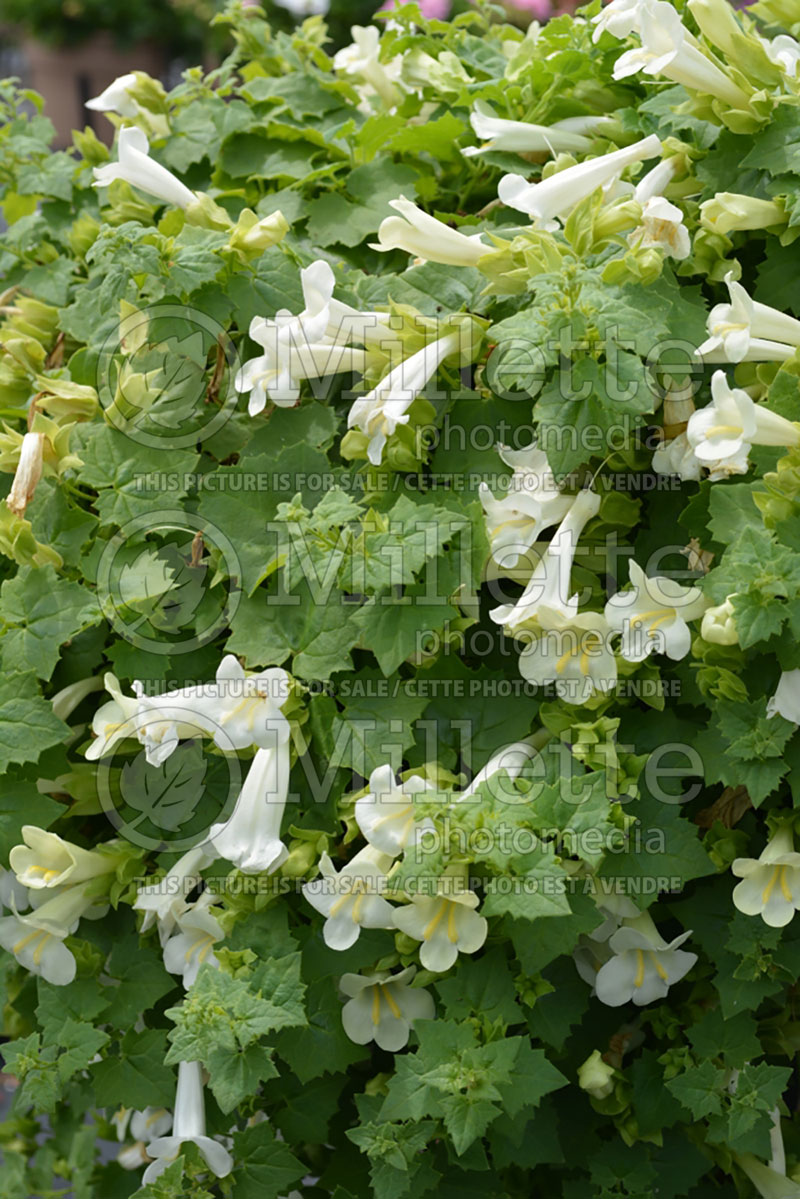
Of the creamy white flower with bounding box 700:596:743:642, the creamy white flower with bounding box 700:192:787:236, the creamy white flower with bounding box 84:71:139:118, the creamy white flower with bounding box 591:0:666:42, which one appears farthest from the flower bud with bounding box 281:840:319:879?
the creamy white flower with bounding box 84:71:139:118

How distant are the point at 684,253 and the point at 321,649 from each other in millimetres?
410

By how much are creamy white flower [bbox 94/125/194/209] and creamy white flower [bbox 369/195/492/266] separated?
0.24 m

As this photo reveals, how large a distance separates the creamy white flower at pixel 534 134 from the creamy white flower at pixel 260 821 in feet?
1.91

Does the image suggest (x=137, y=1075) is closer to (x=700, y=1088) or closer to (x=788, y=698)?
(x=700, y=1088)

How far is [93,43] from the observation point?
947 centimetres

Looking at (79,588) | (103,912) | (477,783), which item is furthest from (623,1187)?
(79,588)

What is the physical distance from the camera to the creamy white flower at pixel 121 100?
4.30 ft

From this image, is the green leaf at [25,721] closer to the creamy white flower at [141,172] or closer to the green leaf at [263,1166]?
the green leaf at [263,1166]

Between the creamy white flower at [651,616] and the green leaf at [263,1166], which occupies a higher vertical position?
the creamy white flower at [651,616]

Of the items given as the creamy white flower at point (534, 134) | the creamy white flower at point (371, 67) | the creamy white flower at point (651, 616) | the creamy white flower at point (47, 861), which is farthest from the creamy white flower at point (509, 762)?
the creamy white flower at point (371, 67)

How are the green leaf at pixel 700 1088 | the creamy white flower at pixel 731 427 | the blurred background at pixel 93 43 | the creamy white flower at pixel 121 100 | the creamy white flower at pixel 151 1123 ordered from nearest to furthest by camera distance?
the creamy white flower at pixel 731 427 < the green leaf at pixel 700 1088 < the creamy white flower at pixel 151 1123 < the creamy white flower at pixel 121 100 < the blurred background at pixel 93 43

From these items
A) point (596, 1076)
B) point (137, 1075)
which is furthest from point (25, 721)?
point (596, 1076)

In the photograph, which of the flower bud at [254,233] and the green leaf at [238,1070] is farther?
the flower bud at [254,233]

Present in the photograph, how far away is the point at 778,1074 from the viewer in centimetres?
96
